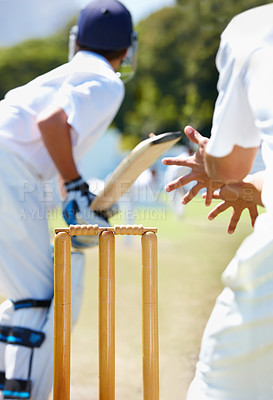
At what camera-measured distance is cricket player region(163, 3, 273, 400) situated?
1089mm

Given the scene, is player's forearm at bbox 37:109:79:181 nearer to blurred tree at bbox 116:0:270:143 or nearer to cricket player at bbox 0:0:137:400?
cricket player at bbox 0:0:137:400

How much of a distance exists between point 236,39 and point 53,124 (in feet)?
2.91

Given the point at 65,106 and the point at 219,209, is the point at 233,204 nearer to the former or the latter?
the point at 219,209

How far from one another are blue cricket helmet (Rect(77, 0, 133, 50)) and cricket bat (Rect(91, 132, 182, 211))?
1.84 ft

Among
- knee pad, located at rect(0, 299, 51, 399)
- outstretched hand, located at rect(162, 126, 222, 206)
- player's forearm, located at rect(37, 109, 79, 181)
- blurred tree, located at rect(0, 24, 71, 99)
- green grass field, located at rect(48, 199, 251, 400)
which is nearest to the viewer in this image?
outstretched hand, located at rect(162, 126, 222, 206)

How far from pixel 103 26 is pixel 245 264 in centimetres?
136

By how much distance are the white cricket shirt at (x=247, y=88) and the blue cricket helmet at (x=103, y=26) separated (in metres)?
1.00

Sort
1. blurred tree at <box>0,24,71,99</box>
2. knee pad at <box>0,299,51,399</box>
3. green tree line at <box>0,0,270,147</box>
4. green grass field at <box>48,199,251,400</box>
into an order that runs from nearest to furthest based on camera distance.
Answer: knee pad at <box>0,299,51,399</box> < green grass field at <box>48,199,251,400</box> < green tree line at <box>0,0,270,147</box> < blurred tree at <box>0,24,71,99</box>

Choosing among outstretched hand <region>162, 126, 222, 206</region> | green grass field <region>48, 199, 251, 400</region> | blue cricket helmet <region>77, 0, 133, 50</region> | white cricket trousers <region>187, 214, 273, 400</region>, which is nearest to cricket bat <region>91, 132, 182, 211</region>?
outstretched hand <region>162, 126, 222, 206</region>

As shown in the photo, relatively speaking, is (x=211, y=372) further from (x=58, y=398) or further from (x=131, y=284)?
(x=131, y=284)

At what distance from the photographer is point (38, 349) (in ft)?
5.99

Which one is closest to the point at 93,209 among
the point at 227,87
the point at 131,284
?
the point at 227,87

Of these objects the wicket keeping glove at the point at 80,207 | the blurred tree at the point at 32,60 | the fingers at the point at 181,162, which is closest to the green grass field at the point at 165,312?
the wicket keeping glove at the point at 80,207

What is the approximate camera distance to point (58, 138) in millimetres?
1909
